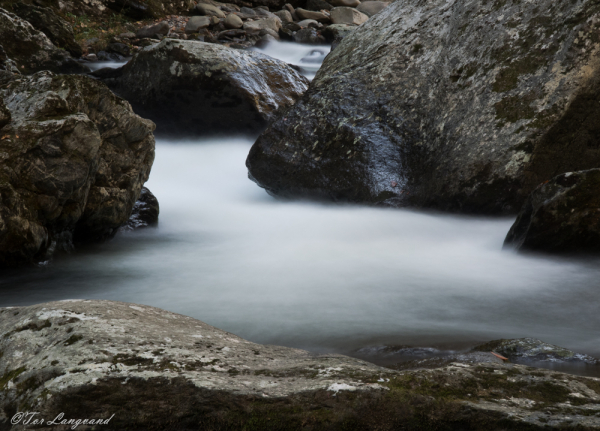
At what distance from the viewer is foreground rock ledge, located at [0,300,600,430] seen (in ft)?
4.68

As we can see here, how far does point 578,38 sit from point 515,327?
3720 millimetres

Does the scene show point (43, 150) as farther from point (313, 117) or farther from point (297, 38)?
point (297, 38)

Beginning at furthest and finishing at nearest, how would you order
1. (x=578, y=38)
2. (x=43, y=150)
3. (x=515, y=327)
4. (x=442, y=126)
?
1. (x=442, y=126)
2. (x=578, y=38)
3. (x=43, y=150)
4. (x=515, y=327)

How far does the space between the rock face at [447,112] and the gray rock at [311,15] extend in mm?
13369

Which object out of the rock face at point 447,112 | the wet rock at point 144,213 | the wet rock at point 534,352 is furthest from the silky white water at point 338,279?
the rock face at point 447,112

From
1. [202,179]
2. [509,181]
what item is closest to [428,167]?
[509,181]

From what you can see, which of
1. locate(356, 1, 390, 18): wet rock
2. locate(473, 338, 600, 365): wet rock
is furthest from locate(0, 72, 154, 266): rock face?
locate(356, 1, 390, 18): wet rock

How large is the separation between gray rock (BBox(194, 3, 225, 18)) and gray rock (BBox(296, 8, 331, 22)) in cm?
339

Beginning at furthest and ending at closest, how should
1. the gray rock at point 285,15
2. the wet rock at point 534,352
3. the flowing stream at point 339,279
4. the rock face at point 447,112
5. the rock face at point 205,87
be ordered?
the gray rock at point 285,15 < the rock face at point 205,87 < the rock face at point 447,112 < the flowing stream at point 339,279 < the wet rock at point 534,352

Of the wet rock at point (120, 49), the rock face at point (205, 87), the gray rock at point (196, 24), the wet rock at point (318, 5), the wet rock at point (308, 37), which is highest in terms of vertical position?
the wet rock at point (318, 5)

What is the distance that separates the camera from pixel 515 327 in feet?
10.2

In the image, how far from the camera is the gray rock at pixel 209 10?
1928 cm

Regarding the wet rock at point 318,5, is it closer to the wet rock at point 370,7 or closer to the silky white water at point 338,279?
the wet rock at point 370,7

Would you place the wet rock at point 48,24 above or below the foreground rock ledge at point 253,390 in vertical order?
above
